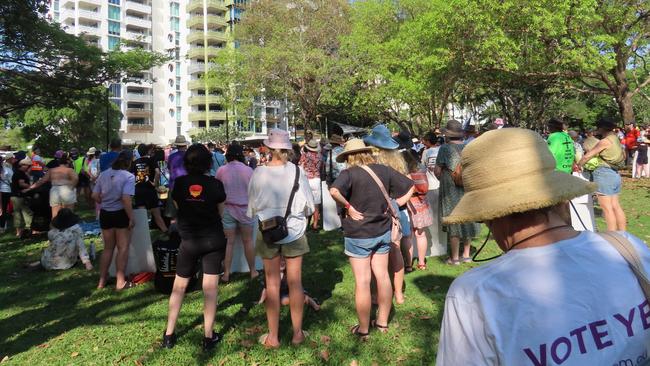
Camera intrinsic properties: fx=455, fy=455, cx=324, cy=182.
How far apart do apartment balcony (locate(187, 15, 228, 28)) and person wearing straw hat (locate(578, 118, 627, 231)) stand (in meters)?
72.6

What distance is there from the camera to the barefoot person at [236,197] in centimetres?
544

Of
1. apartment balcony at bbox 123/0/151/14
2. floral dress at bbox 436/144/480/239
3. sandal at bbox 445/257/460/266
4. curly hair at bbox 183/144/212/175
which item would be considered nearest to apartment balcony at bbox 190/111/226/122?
apartment balcony at bbox 123/0/151/14

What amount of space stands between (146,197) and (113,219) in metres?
2.67

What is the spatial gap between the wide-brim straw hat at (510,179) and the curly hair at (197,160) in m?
3.09

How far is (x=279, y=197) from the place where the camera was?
387 cm

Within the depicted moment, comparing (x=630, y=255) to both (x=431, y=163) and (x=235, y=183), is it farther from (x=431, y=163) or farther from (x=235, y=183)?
(x=431, y=163)

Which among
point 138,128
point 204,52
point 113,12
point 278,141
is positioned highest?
point 113,12

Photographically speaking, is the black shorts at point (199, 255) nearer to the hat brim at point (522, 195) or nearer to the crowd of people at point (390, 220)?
the crowd of people at point (390, 220)

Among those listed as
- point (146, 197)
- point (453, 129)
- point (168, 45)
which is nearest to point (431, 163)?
point (453, 129)

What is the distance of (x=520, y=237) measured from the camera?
1.29 meters

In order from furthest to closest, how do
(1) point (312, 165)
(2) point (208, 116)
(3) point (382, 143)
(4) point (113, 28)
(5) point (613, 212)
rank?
(4) point (113, 28)
(2) point (208, 116)
(1) point (312, 165)
(5) point (613, 212)
(3) point (382, 143)

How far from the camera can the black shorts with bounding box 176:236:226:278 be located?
3.96 m

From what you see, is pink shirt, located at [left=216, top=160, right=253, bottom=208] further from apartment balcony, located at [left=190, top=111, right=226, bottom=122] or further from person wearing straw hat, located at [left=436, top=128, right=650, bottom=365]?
apartment balcony, located at [left=190, top=111, right=226, bottom=122]

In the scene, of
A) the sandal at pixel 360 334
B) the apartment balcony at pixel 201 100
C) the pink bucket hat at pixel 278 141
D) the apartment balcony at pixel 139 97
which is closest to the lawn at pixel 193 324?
the sandal at pixel 360 334
